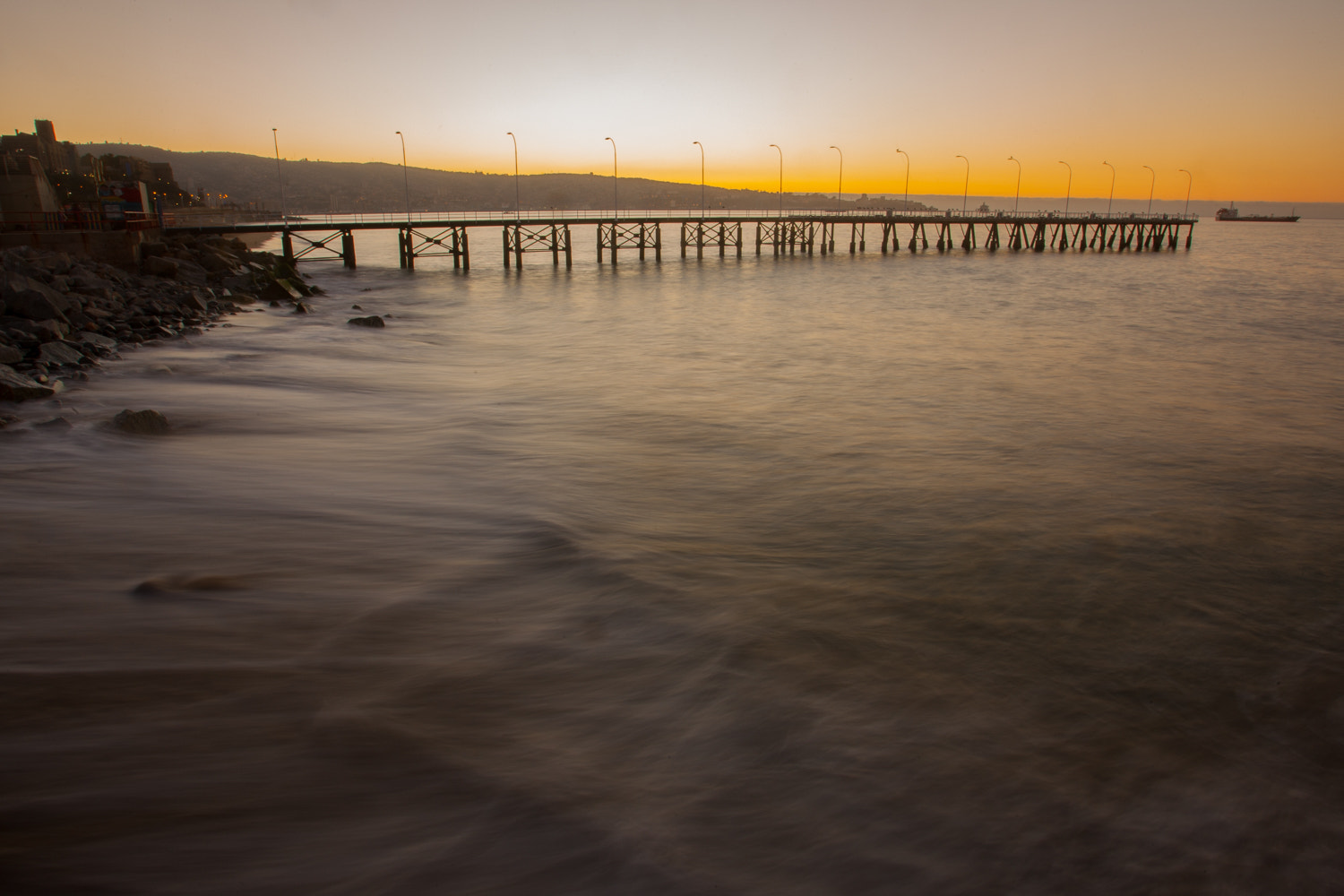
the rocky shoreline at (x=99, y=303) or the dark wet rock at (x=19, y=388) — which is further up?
the rocky shoreline at (x=99, y=303)

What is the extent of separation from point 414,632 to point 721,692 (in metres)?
1.89

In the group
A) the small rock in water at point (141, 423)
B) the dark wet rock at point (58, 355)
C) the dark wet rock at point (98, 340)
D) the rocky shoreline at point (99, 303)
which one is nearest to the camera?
the small rock in water at point (141, 423)

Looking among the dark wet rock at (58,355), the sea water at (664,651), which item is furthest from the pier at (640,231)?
the sea water at (664,651)

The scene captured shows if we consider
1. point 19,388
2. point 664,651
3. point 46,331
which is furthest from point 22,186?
point 664,651

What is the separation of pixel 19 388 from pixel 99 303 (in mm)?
8761

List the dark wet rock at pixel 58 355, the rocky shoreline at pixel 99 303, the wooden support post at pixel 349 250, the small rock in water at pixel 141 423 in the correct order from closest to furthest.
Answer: the small rock in water at pixel 141 423 < the rocky shoreline at pixel 99 303 < the dark wet rock at pixel 58 355 < the wooden support post at pixel 349 250

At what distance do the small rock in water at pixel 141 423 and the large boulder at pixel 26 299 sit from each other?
21.2ft

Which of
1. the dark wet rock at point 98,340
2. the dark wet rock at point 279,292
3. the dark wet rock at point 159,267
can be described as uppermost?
the dark wet rock at point 159,267

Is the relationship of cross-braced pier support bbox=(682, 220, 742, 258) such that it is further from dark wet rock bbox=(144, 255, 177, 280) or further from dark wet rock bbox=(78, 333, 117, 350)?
dark wet rock bbox=(78, 333, 117, 350)

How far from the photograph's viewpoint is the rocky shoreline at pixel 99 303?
11.1 m

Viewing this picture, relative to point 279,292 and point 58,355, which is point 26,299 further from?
point 279,292

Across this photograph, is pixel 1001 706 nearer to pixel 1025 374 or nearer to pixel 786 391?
pixel 786 391

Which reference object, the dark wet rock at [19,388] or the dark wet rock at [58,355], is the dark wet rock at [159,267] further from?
the dark wet rock at [19,388]

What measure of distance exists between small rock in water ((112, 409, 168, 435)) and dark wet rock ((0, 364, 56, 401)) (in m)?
1.84
